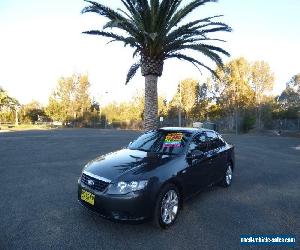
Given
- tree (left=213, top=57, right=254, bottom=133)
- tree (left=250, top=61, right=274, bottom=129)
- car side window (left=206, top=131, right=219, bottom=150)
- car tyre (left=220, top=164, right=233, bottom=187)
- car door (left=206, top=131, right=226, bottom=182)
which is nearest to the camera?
car door (left=206, top=131, right=226, bottom=182)

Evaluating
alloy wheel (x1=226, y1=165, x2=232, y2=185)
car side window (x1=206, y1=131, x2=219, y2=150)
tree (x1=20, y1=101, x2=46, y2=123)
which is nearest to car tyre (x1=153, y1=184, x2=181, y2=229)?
car side window (x1=206, y1=131, x2=219, y2=150)

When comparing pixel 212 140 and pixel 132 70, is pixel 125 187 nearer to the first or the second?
pixel 212 140

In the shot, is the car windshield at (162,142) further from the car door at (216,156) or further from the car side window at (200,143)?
the car door at (216,156)

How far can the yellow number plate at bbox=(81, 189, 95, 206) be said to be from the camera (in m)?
4.75

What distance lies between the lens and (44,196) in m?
6.52

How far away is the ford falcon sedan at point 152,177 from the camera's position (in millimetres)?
4547

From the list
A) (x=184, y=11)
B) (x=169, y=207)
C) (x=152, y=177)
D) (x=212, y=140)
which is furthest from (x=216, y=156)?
(x=184, y=11)

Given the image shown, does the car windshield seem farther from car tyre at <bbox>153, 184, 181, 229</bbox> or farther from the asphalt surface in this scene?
the asphalt surface

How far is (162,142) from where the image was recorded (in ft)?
20.5

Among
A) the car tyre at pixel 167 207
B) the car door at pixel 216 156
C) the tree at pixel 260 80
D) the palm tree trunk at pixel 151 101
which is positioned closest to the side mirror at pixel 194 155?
the car door at pixel 216 156

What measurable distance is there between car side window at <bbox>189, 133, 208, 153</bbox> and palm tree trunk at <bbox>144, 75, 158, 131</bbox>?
5416 millimetres

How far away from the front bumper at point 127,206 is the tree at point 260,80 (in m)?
50.5

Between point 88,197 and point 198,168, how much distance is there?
225 centimetres

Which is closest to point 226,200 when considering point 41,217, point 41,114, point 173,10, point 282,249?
point 282,249
